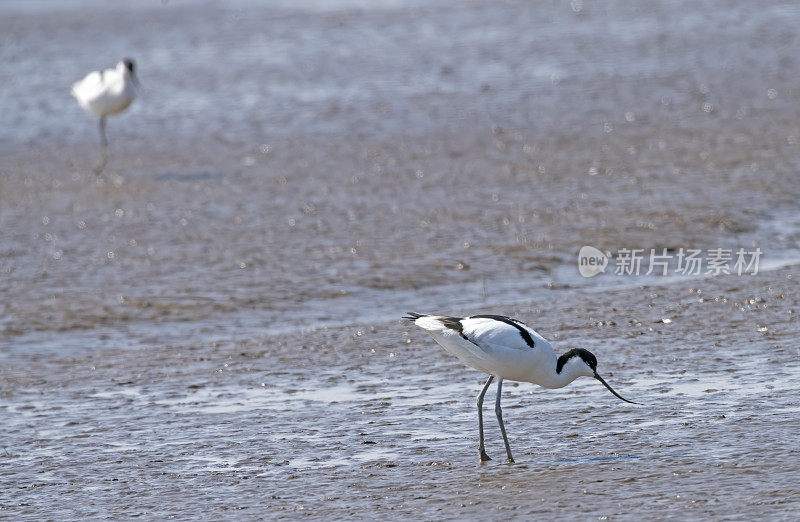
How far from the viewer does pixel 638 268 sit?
9289mm

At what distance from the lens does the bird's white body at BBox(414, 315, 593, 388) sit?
5.80 metres

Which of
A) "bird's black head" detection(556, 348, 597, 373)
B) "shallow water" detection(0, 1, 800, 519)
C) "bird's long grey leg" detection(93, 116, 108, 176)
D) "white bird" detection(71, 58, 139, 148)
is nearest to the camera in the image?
"shallow water" detection(0, 1, 800, 519)

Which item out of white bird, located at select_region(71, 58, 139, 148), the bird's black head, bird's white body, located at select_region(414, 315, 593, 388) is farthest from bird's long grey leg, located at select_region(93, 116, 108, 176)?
the bird's black head

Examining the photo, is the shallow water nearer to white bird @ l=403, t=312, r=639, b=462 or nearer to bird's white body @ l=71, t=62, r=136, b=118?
white bird @ l=403, t=312, r=639, b=462

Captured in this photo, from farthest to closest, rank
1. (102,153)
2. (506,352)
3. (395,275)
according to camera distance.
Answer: (102,153) → (395,275) → (506,352)

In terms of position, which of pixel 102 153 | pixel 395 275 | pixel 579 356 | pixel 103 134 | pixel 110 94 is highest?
pixel 110 94

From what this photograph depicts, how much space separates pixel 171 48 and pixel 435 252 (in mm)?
11936

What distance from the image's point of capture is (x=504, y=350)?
580 cm

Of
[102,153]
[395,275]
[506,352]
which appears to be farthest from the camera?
[102,153]

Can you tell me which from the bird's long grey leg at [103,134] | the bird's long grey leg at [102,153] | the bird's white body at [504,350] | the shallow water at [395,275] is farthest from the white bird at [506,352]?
the bird's long grey leg at [103,134]

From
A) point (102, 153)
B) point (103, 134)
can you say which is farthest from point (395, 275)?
point (103, 134)

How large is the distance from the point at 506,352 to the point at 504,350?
0.01 meters

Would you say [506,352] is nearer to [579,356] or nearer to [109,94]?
[579,356]

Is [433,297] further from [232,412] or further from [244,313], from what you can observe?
[232,412]
